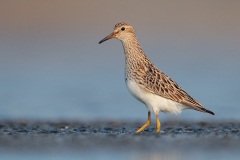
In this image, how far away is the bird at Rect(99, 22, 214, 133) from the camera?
1432 cm

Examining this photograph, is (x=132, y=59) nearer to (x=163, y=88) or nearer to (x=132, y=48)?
(x=132, y=48)

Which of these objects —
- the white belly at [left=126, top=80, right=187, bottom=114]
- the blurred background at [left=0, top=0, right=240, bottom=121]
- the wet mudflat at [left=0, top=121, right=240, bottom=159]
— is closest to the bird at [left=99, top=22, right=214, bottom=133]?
the white belly at [left=126, top=80, right=187, bottom=114]

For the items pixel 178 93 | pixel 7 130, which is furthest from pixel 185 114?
pixel 7 130

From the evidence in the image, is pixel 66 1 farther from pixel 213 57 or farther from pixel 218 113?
pixel 218 113

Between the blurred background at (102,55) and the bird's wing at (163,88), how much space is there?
2.31m

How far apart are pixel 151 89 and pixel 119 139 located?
4.55 feet

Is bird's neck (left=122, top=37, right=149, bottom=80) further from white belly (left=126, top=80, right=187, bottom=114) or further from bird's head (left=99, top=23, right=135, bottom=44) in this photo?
white belly (left=126, top=80, right=187, bottom=114)

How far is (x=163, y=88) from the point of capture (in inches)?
568

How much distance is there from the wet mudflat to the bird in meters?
0.41

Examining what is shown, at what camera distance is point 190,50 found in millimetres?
Answer: 27016

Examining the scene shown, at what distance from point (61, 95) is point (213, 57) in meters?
7.49

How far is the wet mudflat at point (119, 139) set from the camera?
12.2 metres

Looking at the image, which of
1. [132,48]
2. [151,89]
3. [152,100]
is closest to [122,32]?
[132,48]

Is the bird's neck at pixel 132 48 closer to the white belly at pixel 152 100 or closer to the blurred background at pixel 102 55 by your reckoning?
the white belly at pixel 152 100
